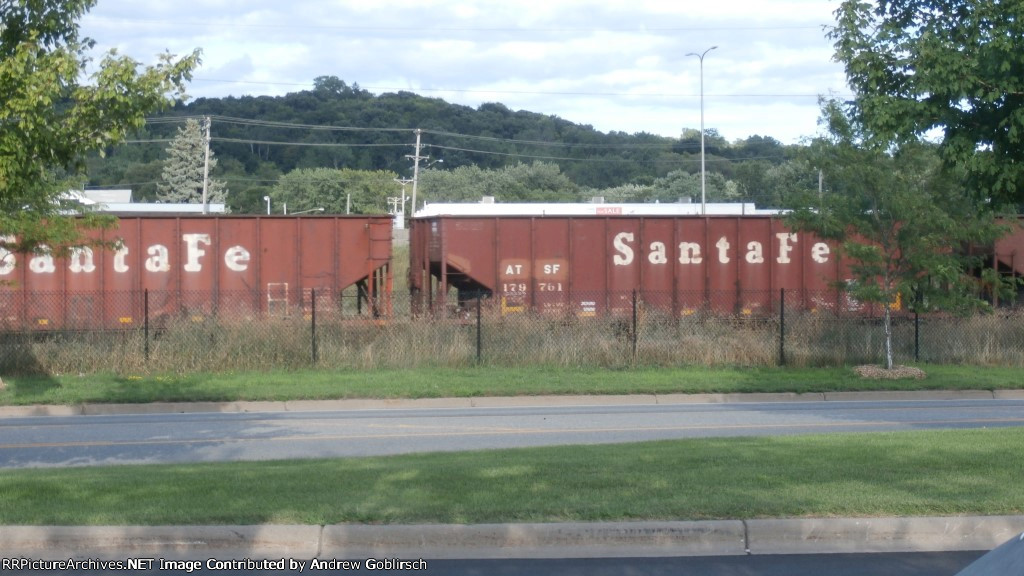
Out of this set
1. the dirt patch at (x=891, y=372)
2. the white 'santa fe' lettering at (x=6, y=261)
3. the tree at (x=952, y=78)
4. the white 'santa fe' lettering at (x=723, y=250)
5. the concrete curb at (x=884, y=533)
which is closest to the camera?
the concrete curb at (x=884, y=533)

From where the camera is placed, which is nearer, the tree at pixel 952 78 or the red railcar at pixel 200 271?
the tree at pixel 952 78

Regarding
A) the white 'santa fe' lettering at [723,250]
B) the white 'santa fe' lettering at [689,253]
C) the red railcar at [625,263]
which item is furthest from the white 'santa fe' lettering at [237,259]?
the white 'santa fe' lettering at [723,250]

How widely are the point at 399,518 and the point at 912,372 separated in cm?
1618

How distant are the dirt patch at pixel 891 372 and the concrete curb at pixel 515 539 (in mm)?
13959

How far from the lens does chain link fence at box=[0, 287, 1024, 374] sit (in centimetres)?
2138

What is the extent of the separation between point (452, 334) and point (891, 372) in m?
9.05

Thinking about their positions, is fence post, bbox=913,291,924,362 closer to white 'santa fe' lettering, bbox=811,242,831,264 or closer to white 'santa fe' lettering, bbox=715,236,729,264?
white 'santa fe' lettering, bbox=811,242,831,264

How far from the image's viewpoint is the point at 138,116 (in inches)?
364

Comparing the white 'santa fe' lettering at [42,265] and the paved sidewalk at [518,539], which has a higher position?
the white 'santa fe' lettering at [42,265]

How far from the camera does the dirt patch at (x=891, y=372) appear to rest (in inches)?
813

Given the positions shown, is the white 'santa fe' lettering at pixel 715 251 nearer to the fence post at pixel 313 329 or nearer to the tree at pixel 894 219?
the tree at pixel 894 219

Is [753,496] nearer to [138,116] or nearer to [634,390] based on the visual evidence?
[138,116]

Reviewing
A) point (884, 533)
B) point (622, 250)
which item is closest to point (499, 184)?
point (622, 250)

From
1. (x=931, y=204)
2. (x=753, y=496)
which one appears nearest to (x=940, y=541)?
(x=753, y=496)
